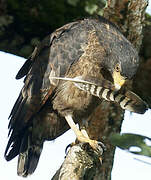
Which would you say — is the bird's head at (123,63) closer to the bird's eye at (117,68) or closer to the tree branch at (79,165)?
the bird's eye at (117,68)

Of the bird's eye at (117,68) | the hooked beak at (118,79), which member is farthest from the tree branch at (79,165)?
the bird's eye at (117,68)

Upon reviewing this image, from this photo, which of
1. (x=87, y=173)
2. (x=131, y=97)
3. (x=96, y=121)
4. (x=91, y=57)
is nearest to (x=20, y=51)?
(x=91, y=57)

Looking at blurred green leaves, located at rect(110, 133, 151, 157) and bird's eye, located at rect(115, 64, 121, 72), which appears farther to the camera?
bird's eye, located at rect(115, 64, 121, 72)

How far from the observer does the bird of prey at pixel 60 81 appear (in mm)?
4160

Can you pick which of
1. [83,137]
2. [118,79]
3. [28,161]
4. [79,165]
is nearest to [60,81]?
[83,137]

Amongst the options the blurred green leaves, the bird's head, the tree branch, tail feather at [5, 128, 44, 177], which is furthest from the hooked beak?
the blurred green leaves

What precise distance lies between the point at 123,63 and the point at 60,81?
2.17ft

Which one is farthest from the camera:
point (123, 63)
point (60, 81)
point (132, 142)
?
point (60, 81)

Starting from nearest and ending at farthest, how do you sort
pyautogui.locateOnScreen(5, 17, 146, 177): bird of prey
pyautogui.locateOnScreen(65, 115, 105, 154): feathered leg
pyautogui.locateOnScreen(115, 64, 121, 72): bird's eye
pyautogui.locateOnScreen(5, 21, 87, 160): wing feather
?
1. pyautogui.locateOnScreen(65, 115, 105, 154): feathered leg
2. pyautogui.locateOnScreen(115, 64, 121, 72): bird's eye
3. pyautogui.locateOnScreen(5, 17, 146, 177): bird of prey
4. pyautogui.locateOnScreen(5, 21, 87, 160): wing feather

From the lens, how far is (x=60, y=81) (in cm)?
434

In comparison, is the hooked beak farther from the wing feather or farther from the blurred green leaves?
the blurred green leaves

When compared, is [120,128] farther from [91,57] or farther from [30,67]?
[30,67]

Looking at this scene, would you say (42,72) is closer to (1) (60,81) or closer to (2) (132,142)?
(1) (60,81)

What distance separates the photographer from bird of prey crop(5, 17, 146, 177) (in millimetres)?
4160
